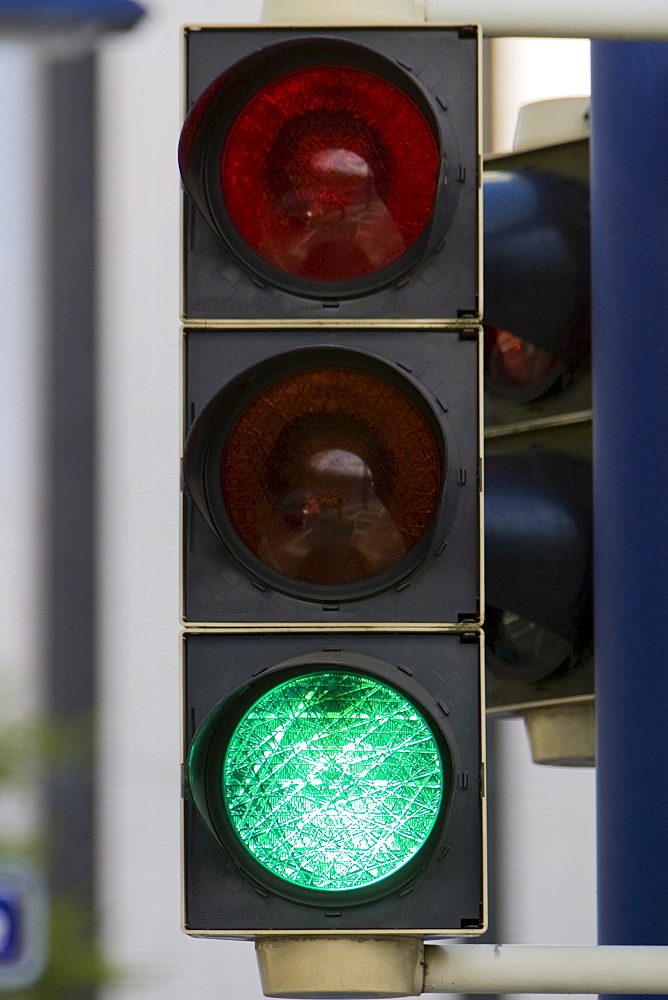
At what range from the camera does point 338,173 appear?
1.46 meters

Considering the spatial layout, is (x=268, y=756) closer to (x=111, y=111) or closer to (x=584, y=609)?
(x=584, y=609)

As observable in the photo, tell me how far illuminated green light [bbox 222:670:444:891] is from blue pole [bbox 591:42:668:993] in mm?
501

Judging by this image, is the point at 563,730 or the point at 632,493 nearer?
the point at 632,493

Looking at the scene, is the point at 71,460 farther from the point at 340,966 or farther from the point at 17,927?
the point at 340,966

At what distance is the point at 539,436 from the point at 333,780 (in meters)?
0.91

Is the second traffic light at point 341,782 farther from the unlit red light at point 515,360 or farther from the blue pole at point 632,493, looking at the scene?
the unlit red light at point 515,360

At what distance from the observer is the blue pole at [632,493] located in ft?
6.01

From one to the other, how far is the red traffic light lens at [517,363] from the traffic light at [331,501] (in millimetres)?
659

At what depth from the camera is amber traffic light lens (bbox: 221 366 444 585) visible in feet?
4.64

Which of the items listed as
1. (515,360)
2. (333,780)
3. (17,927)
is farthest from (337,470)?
(17,927)

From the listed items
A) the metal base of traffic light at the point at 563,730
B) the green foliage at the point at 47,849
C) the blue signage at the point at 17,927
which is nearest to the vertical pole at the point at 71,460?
the green foliage at the point at 47,849

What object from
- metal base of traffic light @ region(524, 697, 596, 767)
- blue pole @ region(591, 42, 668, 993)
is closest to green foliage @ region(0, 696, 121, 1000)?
metal base of traffic light @ region(524, 697, 596, 767)

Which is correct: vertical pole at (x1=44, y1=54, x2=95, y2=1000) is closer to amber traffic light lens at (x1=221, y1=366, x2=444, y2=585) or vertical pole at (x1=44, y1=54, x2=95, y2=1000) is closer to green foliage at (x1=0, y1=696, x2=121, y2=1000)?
green foliage at (x1=0, y1=696, x2=121, y2=1000)

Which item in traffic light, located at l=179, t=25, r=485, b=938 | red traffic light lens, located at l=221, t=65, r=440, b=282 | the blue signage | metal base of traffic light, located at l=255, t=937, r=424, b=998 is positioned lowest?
the blue signage
